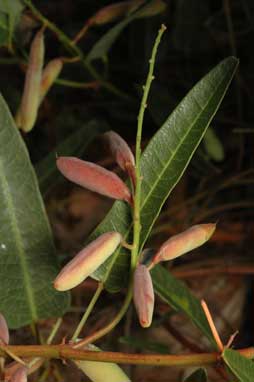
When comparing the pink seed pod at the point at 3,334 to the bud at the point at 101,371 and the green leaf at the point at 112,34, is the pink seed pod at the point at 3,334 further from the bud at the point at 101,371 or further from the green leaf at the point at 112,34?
the green leaf at the point at 112,34

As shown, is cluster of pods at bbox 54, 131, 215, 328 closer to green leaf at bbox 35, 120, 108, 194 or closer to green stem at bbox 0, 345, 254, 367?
green stem at bbox 0, 345, 254, 367

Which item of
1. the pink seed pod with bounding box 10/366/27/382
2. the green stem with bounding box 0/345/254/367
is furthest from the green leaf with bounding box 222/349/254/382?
the pink seed pod with bounding box 10/366/27/382

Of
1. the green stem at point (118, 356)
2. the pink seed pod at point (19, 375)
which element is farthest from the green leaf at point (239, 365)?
the pink seed pod at point (19, 375)

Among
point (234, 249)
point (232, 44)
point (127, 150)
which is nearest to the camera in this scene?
point (127, 150)

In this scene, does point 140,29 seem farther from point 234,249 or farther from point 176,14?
point 234,249

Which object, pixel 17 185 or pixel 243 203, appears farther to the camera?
pixel 243 203

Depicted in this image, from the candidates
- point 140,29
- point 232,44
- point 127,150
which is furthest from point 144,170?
point 140,29
